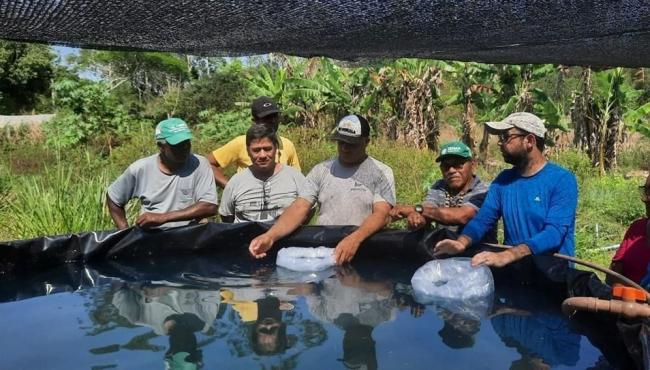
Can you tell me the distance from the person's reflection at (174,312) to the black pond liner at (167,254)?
24 centimetres

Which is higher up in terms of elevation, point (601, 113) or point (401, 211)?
point (601, 113)

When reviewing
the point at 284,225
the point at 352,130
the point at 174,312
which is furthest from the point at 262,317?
the point at 352,130

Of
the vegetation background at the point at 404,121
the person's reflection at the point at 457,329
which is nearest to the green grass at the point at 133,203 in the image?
the vegetation background at the point at 404,121

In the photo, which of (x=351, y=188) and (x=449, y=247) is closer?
(x=449, y=247)

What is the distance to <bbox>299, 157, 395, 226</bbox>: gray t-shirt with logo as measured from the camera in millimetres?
3922

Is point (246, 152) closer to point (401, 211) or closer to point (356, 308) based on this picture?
point (401, 211)

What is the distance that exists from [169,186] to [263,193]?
0.64 meters

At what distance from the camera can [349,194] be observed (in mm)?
3988

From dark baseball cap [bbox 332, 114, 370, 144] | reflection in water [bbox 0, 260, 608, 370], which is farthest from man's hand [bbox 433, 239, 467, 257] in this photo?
dark baseball cap [bbox 332, 114, 370, 144]

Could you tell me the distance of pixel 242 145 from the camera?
478 centimetres

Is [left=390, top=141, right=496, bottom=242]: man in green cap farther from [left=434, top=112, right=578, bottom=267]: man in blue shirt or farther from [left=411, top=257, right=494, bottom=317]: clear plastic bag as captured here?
[left=411, top=257, right=494, bottom=317]: clear plastic bag

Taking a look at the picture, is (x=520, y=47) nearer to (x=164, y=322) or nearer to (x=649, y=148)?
(x=164, y=322)

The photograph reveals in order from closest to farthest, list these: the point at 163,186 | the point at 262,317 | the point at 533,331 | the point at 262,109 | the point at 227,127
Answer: the point at 533,331 < the point at 262,317 < the point at 163,186 < the point at 262,109 < the point at 227,127

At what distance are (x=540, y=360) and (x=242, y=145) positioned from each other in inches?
114
